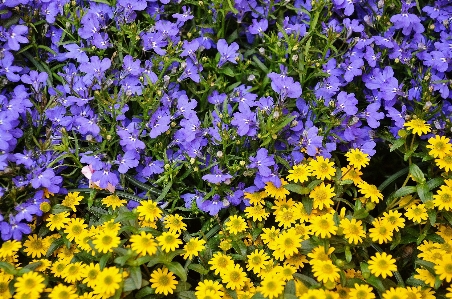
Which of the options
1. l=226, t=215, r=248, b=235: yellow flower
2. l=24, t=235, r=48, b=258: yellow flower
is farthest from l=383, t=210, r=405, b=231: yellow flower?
l=24, t=235, r=48, b=258: yellow flower

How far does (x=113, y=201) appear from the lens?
317cm

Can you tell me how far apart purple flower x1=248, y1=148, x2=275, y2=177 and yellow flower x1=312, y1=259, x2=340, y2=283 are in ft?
1.98

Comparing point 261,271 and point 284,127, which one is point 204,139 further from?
point 261,271

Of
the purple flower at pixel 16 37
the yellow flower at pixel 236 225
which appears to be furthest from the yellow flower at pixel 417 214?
the purple flower at pixel 16 37

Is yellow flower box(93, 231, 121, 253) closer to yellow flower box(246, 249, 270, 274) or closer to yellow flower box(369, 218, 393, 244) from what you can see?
yellow flower box(246, 249, 270, 274)

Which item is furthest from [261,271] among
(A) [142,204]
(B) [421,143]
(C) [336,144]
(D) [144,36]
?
(D) [144,36]

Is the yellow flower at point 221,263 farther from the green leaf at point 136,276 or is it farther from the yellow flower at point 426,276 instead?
the yellow flower at point 426,276

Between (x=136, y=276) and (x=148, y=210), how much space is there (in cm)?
38

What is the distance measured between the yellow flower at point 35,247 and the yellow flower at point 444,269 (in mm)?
2055

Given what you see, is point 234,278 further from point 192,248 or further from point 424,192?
point 424,192

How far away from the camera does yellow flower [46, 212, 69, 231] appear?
3049 mm

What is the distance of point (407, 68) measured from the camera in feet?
11.8

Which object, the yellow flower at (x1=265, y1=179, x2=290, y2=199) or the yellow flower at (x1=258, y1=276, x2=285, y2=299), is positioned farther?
the yellow flower at (x1=265, y1=179, x2=290, y2=199)

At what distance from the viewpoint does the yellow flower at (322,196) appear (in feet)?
10.1
